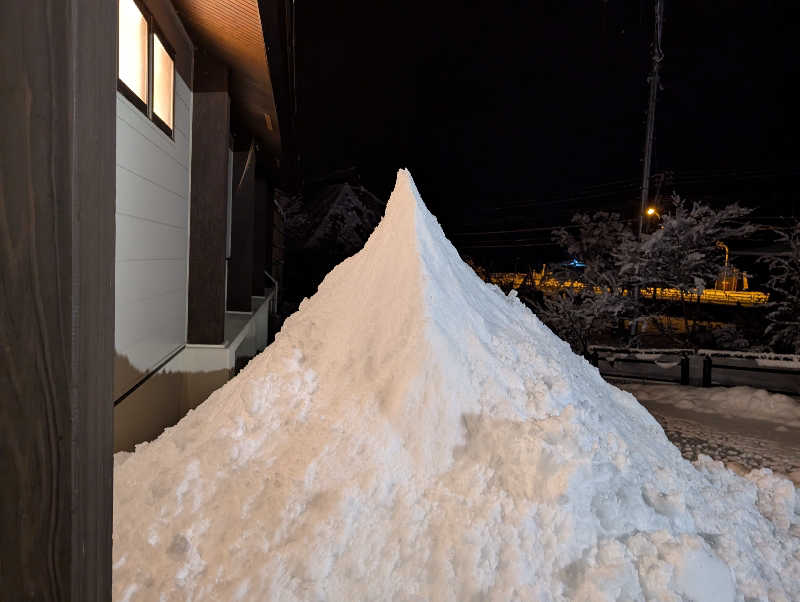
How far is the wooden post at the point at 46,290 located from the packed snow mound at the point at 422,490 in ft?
4.15

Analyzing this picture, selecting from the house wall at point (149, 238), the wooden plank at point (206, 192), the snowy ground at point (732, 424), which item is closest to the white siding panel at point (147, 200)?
the house wall at point (149, 238)

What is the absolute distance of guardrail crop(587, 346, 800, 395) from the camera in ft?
31.0

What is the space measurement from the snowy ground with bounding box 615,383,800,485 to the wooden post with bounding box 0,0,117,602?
21.3 ft

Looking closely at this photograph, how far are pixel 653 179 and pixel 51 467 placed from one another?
18876 mm

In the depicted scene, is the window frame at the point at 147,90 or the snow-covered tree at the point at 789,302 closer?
the window frame at the point at 147,90

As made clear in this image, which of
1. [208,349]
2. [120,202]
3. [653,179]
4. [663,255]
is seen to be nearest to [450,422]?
[120,202]

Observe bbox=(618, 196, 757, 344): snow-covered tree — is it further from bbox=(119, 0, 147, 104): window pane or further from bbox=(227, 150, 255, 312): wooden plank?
bbox=(119, 0, 147, 104): window pane

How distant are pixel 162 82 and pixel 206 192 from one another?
139 centimetres

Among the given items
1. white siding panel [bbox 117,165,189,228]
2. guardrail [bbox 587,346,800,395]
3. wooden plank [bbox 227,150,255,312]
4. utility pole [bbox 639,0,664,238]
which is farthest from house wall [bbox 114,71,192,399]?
utility pole [bbox 639,0,664,238]

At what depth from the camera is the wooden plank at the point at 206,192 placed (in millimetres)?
6188

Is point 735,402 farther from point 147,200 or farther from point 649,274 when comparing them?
point 147,200

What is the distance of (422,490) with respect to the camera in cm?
267

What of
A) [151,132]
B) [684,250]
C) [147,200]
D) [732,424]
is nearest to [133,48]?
[151,132]

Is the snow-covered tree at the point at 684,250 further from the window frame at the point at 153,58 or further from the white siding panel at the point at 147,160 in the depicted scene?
the window frame at the point at 153,58
